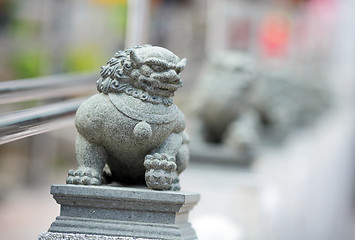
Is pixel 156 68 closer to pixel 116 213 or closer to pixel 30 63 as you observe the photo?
pixel 116 213

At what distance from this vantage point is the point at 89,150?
3533mm

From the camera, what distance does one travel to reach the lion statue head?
11.4 ft

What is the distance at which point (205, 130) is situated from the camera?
8633mm

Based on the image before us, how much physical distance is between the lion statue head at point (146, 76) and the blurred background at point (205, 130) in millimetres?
1715

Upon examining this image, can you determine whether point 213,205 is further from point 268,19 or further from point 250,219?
point 268,19

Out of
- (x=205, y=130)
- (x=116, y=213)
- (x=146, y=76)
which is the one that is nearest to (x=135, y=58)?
(x=146, y=76)

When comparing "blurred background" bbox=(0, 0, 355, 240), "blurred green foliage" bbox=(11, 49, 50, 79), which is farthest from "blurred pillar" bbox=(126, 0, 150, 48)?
"blurred green foliage" bbox=(11, 49, 50, 79)

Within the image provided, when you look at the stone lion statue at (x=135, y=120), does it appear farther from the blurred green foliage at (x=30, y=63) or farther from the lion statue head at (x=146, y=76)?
the blurred green foliage at (x=30, y=63)

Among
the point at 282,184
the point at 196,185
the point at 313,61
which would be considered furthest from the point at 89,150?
the point at 313,61

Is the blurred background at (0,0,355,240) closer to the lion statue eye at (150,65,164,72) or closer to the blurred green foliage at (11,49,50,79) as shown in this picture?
the blurred green foliage at (11,49,50,79)

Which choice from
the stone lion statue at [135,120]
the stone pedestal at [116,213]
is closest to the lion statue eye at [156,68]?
the stone lion statue at [135,120]

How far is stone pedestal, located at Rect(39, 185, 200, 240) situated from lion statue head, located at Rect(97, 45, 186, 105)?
39cm

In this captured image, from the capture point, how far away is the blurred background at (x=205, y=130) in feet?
22.9

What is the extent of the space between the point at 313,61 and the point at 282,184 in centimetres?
1609
